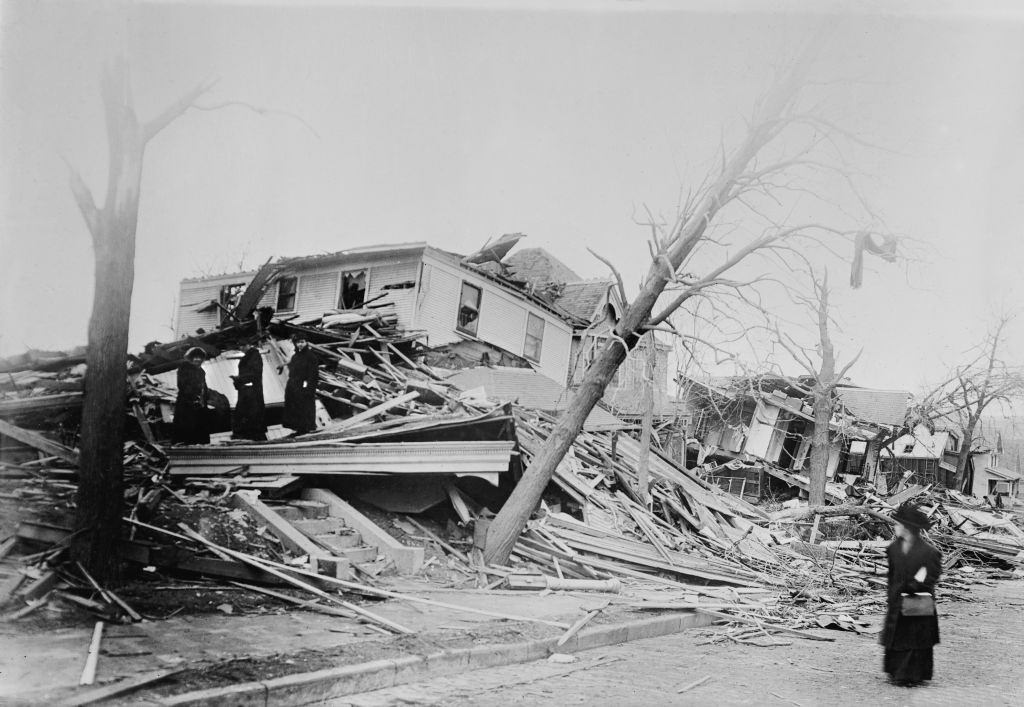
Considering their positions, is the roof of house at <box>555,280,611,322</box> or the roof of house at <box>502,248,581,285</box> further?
the roof of house at <box>502,248,581,285</box>

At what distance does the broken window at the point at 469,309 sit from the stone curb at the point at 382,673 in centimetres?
1778

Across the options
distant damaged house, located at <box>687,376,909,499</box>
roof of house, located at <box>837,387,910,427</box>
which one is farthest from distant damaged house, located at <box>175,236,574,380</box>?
→ roof of house, located at <box>837,387,910,427</box>

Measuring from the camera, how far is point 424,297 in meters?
24.5

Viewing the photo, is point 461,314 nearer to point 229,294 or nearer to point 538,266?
point 229,294

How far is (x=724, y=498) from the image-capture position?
20.1 m

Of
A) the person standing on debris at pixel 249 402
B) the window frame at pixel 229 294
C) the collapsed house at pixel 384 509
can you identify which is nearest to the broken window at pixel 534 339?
the collapsed house at pixel 384 509

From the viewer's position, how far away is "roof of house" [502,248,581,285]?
37.2 metres

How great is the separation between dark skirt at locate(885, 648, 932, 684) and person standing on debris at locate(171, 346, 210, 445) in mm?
9875

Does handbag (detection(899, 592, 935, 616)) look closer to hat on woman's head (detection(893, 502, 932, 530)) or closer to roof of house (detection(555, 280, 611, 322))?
hat on woman's head (detection(893, 502, 932, 530))

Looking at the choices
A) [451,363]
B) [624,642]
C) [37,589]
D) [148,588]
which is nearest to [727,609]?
[624,642]

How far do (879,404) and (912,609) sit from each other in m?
42.1

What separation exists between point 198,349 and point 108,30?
24.7 ft

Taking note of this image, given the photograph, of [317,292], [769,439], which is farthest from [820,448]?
[317,292]

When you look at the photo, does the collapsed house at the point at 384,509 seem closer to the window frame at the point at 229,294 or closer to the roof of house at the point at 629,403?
the window frame at the point at 229,294
